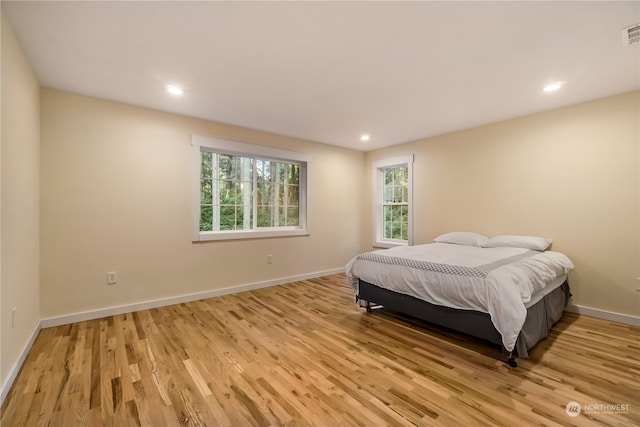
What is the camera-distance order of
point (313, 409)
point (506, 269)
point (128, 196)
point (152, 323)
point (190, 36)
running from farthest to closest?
1. point (128, 196)
2. point (152, 323)
3. point (506, 269)
4. point (190, 36)
5. point (313, 409)

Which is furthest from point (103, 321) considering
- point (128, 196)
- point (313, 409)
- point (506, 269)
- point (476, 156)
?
point (476, 156)

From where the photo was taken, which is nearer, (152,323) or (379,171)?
(152,323)

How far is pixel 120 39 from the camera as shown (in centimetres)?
199

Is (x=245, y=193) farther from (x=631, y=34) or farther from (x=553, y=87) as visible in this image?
(x=631, y=34)

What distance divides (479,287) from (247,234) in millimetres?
3036

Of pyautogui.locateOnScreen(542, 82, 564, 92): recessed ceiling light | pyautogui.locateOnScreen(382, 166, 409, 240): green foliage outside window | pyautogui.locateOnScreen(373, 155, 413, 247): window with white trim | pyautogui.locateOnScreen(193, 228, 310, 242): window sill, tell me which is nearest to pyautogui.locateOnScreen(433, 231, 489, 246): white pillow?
pyautogui.locateOnScreen(373, 155, 413, 247): window with white trim

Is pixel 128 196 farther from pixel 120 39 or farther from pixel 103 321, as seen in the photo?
pixel 120 39

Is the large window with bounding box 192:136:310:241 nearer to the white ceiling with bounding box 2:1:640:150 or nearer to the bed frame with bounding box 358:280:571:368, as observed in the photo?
the white ceiling with bounding box 2:1:640:150

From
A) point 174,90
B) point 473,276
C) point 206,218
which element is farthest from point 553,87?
point 206,218

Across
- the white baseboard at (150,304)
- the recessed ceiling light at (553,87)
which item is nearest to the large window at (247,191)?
the white baseboard at (150,304)

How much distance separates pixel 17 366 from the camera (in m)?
1.95

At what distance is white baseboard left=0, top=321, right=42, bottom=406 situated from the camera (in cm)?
169

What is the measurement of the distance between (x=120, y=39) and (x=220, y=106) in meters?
1.27

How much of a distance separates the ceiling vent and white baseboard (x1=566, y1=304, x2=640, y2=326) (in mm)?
2653
